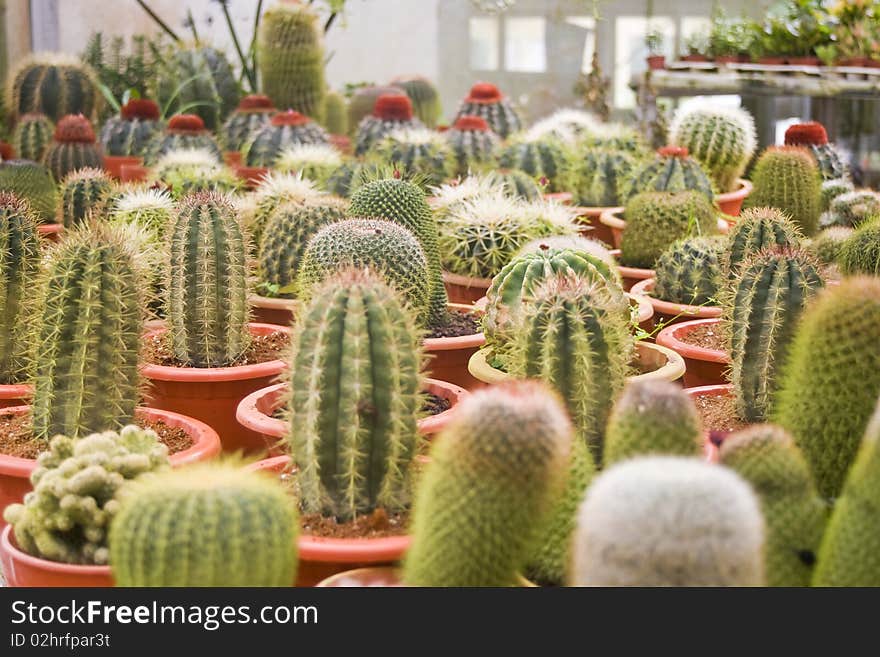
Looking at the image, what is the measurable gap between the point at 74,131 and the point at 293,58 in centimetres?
163

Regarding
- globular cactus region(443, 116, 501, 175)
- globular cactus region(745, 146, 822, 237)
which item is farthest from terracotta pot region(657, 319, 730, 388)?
globular cactus region(443, 116, 501, 175)

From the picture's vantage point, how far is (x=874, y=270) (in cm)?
327

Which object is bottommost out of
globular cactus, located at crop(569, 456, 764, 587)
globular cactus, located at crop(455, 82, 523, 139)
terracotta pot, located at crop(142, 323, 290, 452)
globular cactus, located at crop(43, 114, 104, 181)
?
terracotta pot, located at crop(142, 323, 290, 452)

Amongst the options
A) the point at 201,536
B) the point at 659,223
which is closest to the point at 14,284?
the point at 201,536

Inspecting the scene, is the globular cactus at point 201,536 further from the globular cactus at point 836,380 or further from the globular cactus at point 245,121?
the globular cactus at point 245,121

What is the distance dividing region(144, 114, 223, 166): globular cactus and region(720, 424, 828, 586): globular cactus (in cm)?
394

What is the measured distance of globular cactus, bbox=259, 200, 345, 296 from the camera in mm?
3871

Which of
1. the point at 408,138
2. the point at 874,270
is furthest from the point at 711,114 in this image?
the point at 874,270

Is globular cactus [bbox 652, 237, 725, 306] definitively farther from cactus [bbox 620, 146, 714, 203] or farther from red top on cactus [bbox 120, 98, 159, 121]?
red top on cactus [bbox 120, 98, 159, 121]

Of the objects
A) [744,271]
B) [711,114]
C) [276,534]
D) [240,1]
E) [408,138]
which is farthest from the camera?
A: [240,1]

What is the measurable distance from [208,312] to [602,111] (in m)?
5.43

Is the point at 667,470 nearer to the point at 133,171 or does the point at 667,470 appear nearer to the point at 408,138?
the point at 408,138

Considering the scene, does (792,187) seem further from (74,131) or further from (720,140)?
(74,131)

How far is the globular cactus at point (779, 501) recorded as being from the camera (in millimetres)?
1710
